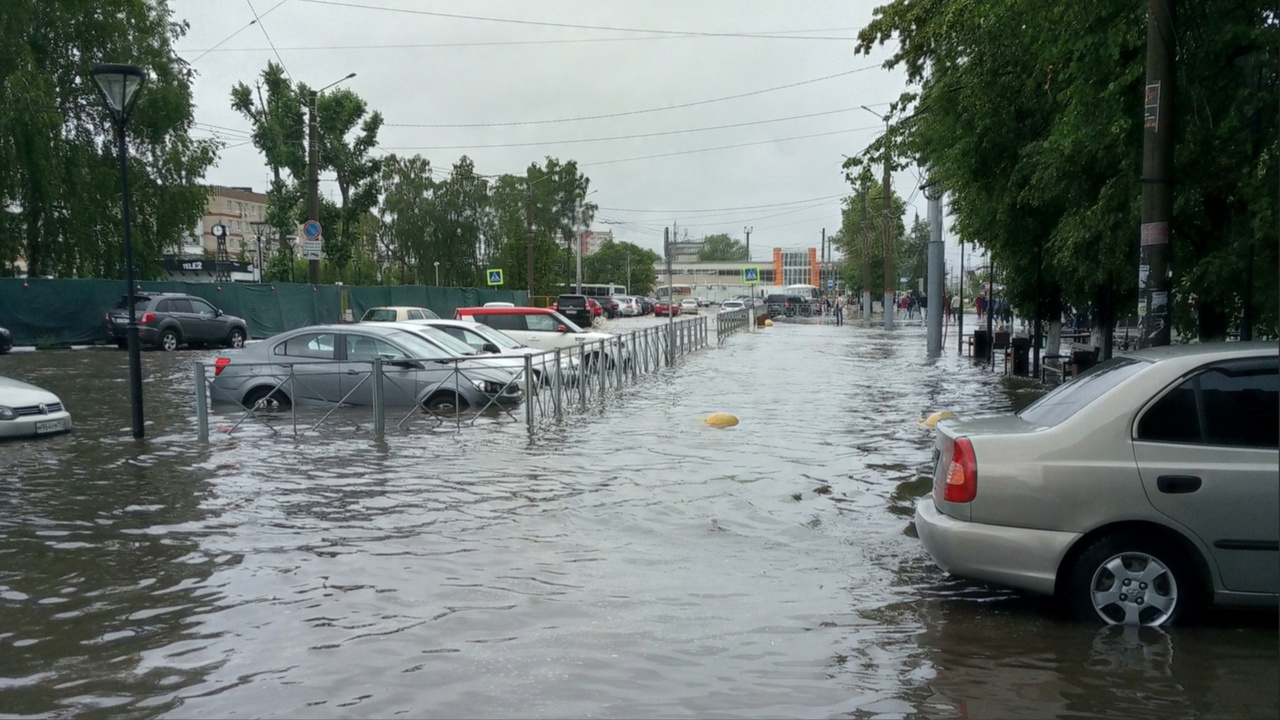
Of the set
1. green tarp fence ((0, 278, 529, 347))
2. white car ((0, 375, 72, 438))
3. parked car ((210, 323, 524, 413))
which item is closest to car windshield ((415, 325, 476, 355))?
parked car ((210, 323, 524, 413))

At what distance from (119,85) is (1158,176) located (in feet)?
38.2

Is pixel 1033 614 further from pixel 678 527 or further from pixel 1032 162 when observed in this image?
pixel 1032 162

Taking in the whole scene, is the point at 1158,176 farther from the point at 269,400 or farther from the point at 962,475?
the point at 269,400

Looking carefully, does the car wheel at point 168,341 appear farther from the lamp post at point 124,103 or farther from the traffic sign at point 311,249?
the lamp post at point 124,103

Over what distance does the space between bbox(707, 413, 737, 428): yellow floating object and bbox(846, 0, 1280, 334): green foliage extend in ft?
16.4

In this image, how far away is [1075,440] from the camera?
595 centimetres

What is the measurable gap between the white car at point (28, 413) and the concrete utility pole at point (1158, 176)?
12968mm

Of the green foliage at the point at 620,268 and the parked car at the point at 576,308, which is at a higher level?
the green foliage at the point at 620,268

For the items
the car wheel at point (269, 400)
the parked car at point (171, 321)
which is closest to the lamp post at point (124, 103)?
the car wheel at point (269, 400)

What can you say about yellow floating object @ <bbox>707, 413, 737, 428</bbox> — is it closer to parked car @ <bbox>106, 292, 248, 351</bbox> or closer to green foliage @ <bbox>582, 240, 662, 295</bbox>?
parked car @ <bbox>106, 292, 248, 351</bbox>

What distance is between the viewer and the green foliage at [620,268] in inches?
5782

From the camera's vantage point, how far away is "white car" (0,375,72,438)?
1372cm

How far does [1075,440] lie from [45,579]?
6665mm

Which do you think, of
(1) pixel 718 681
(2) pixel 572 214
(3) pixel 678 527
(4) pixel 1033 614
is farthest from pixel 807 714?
(2) pixel 572 214
